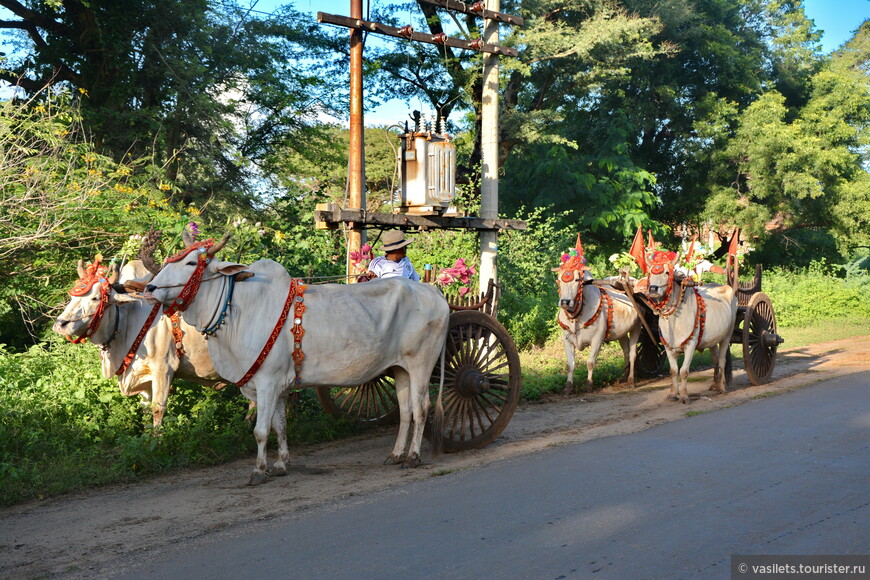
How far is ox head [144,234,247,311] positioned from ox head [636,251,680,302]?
592cm

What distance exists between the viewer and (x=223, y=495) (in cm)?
643

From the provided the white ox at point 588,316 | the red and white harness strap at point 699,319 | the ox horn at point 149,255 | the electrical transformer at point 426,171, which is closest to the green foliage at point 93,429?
the ox horn at point 149,255

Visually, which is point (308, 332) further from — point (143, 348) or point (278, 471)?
point (143, 348)

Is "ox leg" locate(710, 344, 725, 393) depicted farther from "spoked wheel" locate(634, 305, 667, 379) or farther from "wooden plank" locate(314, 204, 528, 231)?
"wooden plank" locate(314, 204, 528, 231)

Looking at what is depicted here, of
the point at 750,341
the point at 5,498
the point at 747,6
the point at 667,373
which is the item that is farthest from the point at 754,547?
the point at 747,6

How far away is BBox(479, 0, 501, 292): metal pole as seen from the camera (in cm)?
1274

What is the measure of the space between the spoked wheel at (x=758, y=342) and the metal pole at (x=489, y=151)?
3925 millimetres

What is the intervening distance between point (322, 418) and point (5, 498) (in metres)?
3.38

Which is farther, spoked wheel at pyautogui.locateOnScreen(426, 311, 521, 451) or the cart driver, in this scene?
the cart driver

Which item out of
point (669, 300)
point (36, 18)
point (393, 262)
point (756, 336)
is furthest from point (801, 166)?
point (36, 18)

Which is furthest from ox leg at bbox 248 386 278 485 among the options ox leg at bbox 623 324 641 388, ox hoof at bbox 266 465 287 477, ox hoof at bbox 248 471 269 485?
ox leg at bbox 623 324 641 388

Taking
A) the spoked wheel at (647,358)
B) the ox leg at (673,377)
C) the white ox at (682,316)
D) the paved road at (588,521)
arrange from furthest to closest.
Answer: the spoked wheel at (647,358)
the ox leg at (673,377)
the white ox at (682,316)
the paved road at (588,521)

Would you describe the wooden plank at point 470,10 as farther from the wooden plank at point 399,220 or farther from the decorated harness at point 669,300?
the decorated harness at point 669,300

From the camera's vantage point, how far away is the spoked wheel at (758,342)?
1175cm
